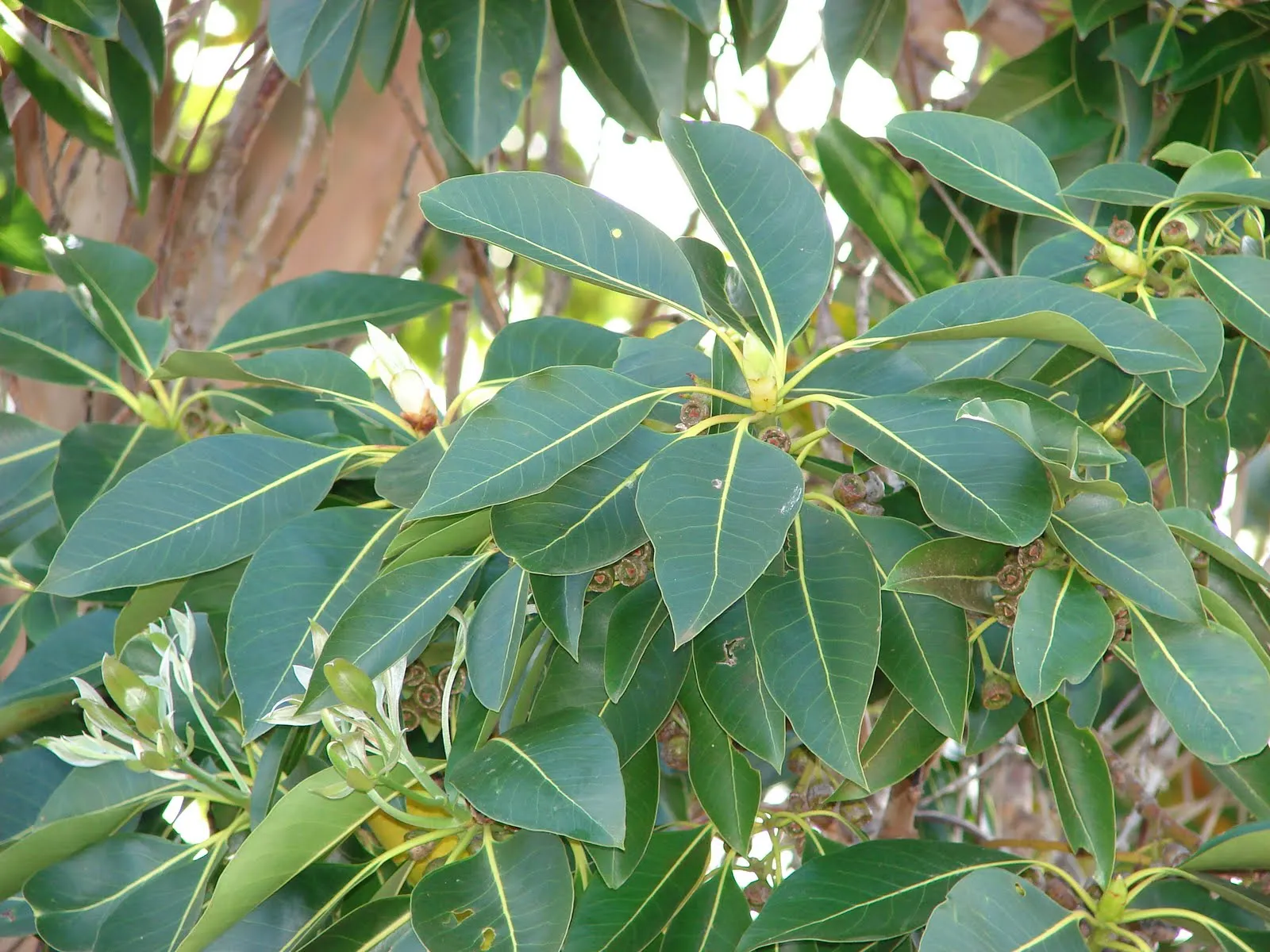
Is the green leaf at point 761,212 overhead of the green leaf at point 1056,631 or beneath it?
overhead

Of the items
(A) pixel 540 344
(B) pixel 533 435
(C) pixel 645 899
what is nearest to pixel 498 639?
(B) pixel 533 435

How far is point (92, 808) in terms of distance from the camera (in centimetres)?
107

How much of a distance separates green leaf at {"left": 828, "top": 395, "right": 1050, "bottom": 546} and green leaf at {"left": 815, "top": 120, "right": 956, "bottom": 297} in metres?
0.50

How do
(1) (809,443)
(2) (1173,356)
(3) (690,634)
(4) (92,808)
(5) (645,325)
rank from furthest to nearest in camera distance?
(5) (645,325) < (4) (92,808) < (1) (809,443) < (2) (1173,356) < (3) (690,634)

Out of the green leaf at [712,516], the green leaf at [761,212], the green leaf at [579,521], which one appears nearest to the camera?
the green leaf at [712,516]

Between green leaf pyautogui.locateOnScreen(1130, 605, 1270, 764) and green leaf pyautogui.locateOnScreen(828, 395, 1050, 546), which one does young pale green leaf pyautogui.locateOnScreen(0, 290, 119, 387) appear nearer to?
green leaf pyautogui.locateOnScreen(828, 395, 1050, 546)

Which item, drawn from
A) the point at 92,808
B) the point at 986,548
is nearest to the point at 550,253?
the point at 986,548

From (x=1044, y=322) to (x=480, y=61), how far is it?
0.93m

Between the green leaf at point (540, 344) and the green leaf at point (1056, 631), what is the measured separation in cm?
47

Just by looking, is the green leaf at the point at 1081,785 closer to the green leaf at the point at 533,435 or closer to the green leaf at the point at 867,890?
the green leaf at the point at 867,890

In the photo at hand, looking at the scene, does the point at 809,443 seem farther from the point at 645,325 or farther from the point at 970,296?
the point at 645,325

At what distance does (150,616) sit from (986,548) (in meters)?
0.74

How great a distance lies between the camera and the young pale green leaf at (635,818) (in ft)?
2.92

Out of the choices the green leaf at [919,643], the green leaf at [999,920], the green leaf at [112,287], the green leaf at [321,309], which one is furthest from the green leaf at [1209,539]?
the green leaf at [112,287]
